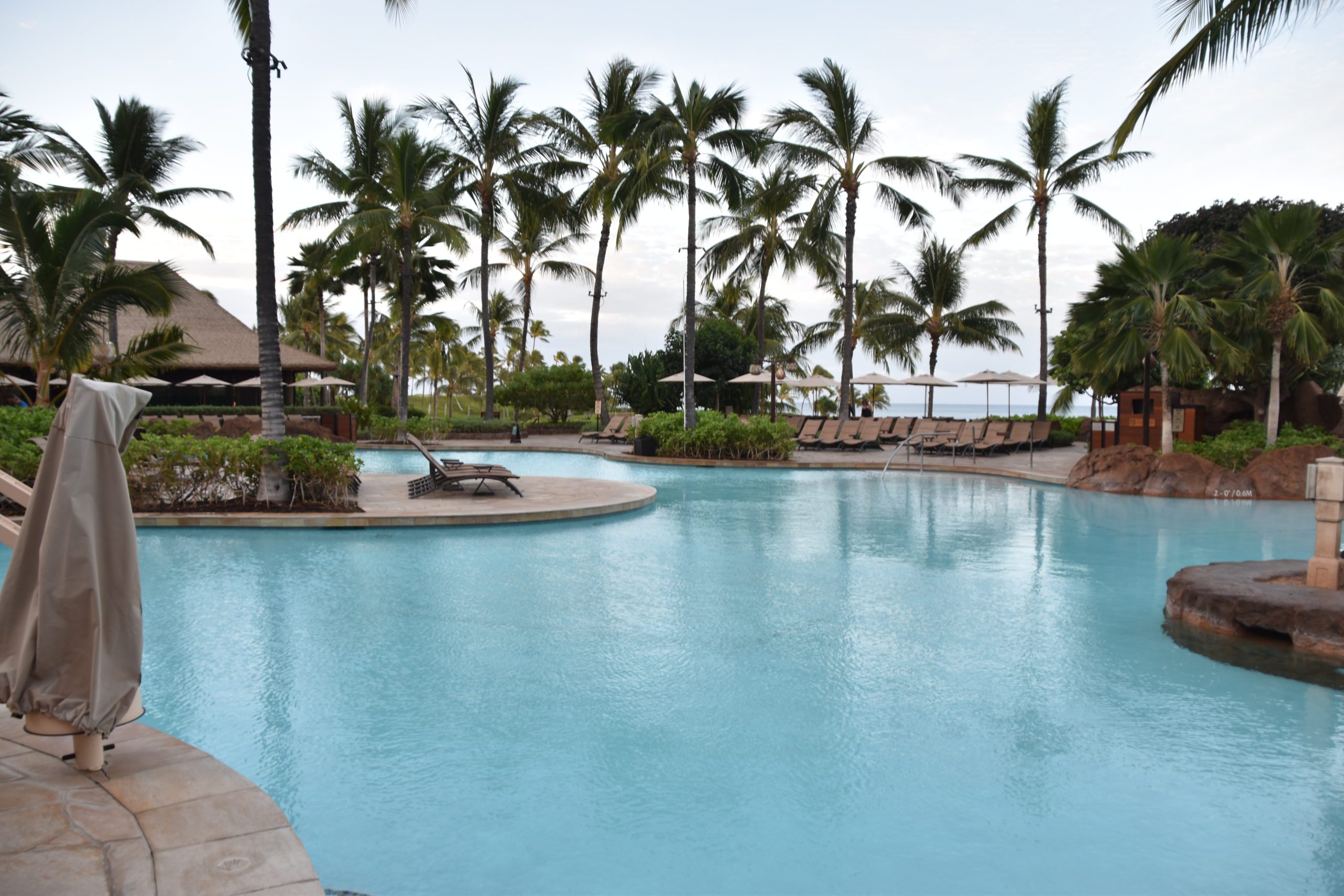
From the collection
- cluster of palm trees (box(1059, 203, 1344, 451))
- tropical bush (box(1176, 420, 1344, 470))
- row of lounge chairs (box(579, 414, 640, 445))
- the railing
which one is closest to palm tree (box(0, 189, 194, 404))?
the railing

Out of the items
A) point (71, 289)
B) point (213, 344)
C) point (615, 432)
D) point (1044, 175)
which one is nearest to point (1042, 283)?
point (1044, 175)

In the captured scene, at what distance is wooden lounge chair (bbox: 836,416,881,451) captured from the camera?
24.5m

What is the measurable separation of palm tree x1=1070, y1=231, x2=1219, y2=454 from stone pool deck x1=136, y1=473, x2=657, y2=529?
8.44m

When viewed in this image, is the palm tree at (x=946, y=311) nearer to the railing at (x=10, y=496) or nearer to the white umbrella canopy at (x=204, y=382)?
the white umbrella canopy at (x=204, y=382)

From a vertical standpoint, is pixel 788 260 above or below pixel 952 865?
above

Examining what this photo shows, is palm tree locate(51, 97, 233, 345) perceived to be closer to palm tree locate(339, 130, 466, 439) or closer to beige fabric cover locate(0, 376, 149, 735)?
palm tree locate(339, 130, 466, 439)

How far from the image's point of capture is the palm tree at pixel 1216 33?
607 cm

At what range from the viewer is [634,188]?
66.5ft

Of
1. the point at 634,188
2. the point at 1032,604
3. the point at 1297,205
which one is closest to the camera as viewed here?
the point at 1032,604

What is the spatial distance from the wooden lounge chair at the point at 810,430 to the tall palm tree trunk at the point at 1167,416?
10395 mm

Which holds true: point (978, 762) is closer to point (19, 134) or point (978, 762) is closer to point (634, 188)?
point (634, 188)

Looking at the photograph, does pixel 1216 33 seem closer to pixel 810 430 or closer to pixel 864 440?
pixel 864 440

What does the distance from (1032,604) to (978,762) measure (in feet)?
11.7

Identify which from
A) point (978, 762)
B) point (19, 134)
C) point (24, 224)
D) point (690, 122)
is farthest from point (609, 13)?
point (978, 762)
